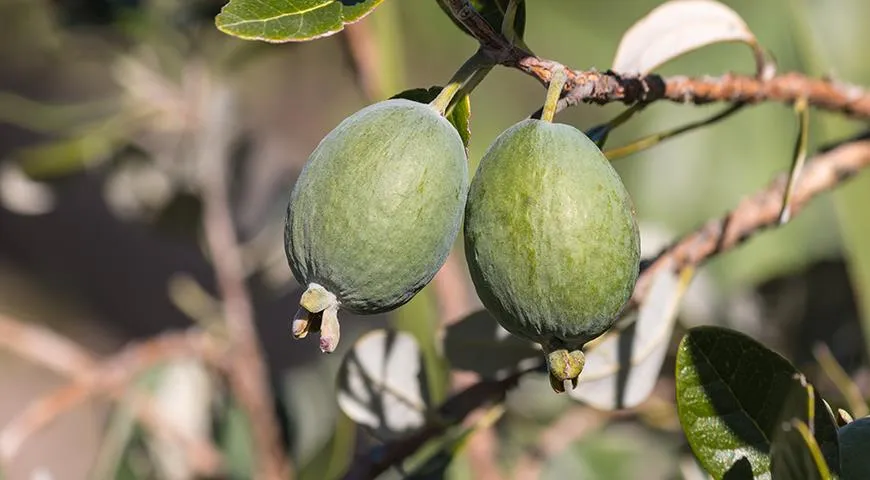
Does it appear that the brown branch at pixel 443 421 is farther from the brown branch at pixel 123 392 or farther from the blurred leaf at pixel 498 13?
the brown branch at pixel 123 392

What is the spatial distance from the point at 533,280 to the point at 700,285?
745 millimetres

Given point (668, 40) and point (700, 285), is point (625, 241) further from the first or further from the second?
point (700, 285)

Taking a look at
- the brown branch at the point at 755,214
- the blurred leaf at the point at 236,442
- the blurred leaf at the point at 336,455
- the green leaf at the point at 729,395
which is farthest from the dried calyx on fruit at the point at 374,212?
the blurred leaf at the point at 236,442

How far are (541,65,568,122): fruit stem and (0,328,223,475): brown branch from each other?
0.64 meters

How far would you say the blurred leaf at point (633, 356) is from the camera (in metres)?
0.63

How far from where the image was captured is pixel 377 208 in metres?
0.40

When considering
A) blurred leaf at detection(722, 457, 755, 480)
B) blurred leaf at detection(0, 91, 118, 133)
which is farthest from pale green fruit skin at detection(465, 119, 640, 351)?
blurred leaf at detection(0, 91, 118, 133)

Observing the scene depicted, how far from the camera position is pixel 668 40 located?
0.62m

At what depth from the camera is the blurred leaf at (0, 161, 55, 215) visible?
1.27m

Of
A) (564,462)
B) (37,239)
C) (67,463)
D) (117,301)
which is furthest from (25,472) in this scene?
(564,462)

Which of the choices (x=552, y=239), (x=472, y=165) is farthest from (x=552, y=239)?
(x=472, y=165)

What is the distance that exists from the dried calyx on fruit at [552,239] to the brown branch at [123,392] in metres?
0.62

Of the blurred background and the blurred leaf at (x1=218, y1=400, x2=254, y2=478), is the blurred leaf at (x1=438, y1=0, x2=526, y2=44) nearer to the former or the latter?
the blurred background

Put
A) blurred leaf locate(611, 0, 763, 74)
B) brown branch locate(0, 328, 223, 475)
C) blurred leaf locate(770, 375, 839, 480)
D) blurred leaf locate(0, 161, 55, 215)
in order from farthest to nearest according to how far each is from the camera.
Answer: blurred leaf locate(0, 161, 55, 215) → brown branch locate(0, 328, 223, 475) → blurred leaf locate(611, 0, 763, 74) → blurred leaf locate(770, 375, 839, 480)
